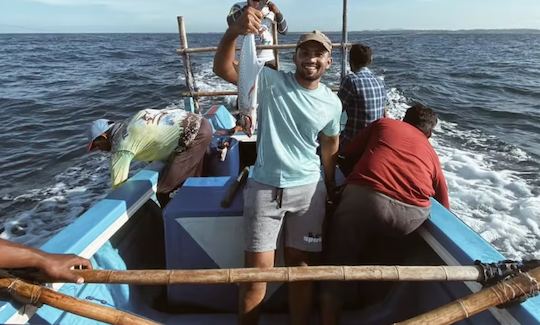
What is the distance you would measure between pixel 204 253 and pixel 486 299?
1.76 metres

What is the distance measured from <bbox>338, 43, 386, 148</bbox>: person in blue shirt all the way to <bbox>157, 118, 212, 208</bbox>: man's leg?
4.79ft

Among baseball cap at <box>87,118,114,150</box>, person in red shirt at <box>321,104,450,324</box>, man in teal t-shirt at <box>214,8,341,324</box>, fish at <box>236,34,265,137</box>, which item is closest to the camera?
fish at <box>236,34,265,137</box>

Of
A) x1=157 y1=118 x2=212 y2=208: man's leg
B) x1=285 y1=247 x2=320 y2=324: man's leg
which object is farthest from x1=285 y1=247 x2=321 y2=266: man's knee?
x1=157 y1=118 x2=212 y2=208: man's leg

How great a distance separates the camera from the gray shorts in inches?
92.5

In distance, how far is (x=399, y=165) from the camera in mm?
2527

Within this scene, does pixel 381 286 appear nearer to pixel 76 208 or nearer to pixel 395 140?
pixel 395 140

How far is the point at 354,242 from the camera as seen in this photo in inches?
102

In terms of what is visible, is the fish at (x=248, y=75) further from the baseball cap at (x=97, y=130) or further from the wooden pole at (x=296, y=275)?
the baseball cap at (x=97, y=130)

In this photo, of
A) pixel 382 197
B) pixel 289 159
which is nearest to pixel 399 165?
pixel 382 197

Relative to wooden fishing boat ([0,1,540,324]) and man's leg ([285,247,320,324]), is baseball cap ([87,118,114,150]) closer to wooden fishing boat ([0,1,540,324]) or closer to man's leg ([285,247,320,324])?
wooden fishing boat ([0,1,540,324])

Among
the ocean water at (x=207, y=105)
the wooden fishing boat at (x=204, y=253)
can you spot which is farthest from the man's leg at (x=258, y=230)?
the ocean water at (x=207, y=105)

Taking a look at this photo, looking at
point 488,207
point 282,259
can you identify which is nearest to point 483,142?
point 488,207

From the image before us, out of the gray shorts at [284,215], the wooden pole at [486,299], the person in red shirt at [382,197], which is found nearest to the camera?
the wooden pole at [486,299]

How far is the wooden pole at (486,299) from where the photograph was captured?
1812mm
